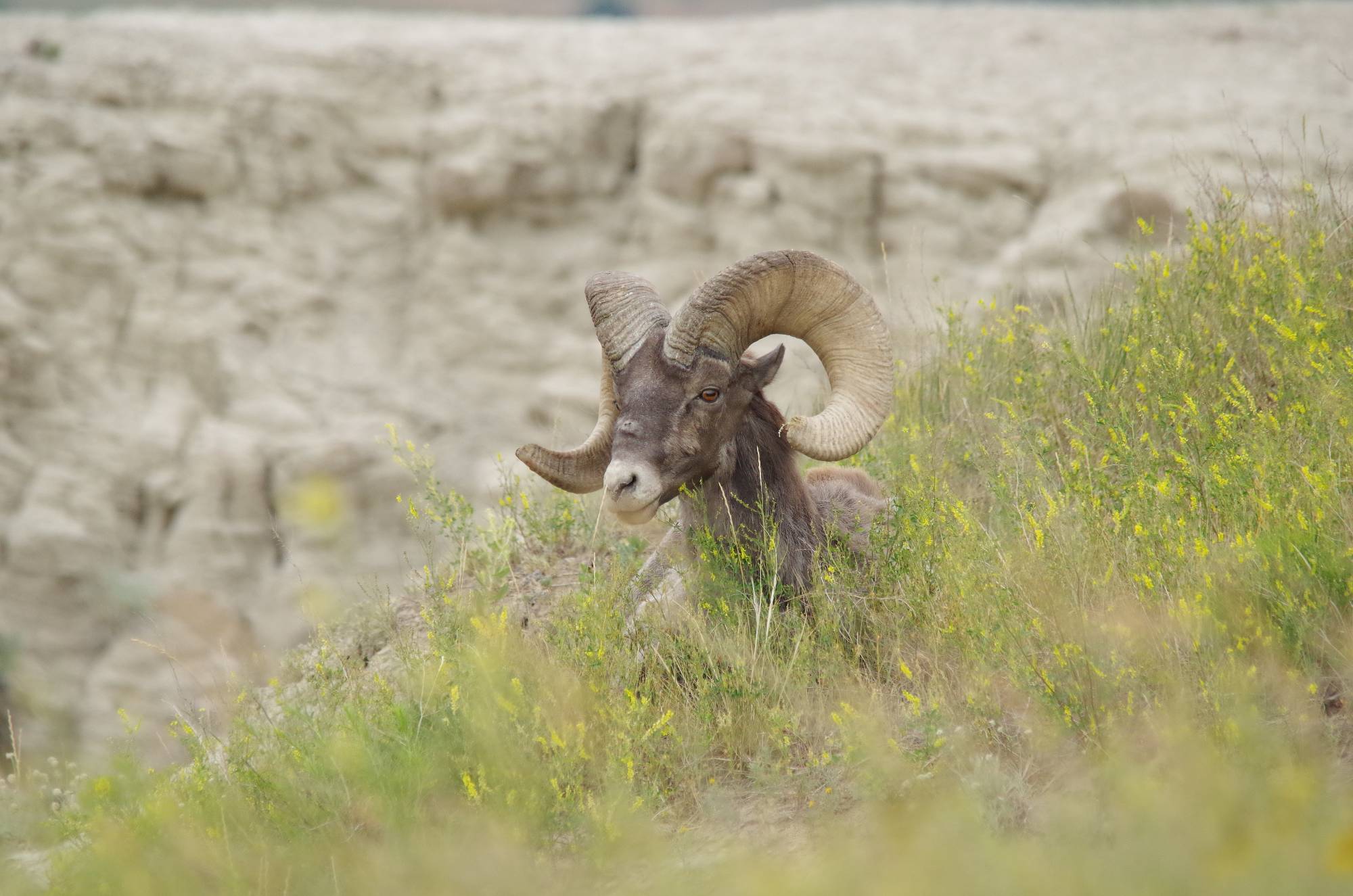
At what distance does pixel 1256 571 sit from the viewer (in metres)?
3.94

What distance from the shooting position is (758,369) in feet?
17.9

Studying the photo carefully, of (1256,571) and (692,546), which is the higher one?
(1256,571)

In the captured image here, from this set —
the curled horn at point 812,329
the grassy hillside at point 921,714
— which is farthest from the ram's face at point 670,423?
the grassy hillside at point 921,714

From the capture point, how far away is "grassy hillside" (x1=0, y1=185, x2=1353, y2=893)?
2.97 meters

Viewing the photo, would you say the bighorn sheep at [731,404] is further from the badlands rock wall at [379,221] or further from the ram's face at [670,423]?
the badlands rock wall at [379,221]

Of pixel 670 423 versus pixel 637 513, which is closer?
pixel 637 513

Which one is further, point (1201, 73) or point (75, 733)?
point (1201, 73)

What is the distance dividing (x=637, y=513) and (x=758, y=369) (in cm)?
100

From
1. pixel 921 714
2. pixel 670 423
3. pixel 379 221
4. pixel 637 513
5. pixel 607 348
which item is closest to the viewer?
pixel 921 714

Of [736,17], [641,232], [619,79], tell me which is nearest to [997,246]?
[641,232]

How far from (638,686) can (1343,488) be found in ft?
9.39

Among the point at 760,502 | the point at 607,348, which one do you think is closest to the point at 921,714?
the point at 760,502

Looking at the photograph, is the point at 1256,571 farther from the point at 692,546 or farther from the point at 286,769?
the point at 286,769

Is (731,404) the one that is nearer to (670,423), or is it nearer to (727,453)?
(727,453)
